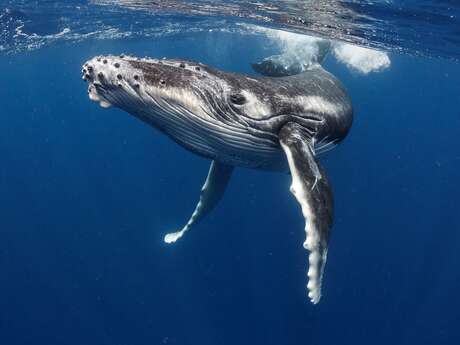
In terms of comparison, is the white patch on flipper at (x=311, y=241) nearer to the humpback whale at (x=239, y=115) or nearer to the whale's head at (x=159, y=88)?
the humpback whale at (x=239, y=115)

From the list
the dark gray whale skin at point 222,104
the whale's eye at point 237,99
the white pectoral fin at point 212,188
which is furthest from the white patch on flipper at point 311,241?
the white pectoral fin at point 212,188

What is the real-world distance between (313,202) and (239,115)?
5.98 feet

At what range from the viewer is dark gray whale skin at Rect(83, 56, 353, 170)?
5.27 meters

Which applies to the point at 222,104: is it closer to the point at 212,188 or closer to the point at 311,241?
the point at 311,241

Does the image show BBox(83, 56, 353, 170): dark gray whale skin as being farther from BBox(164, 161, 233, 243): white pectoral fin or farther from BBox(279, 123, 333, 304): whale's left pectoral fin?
BBox(164, 161, 233, 243): white pectoral fin

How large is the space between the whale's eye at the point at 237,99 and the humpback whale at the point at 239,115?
0.05 ft

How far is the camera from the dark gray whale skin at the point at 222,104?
527 cm

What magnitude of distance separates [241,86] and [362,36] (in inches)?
670

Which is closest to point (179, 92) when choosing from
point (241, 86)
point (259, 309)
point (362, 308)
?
point (241, 86)

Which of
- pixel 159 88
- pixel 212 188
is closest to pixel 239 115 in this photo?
pixel 159 88

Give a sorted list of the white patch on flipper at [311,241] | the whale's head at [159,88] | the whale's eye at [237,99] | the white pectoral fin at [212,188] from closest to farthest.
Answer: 1. the white patch on flipper at [311,241]
2. the whale's head at [159,88]
3. the whale's eye at [237,99]
4. the white pectoral fin at [212,188]

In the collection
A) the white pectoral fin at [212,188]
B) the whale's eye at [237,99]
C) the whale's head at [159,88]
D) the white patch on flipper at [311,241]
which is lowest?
the white pectoral fin at [212,188]

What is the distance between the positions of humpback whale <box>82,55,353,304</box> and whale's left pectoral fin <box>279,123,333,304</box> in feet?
0.04

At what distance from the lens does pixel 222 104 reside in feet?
19.6
